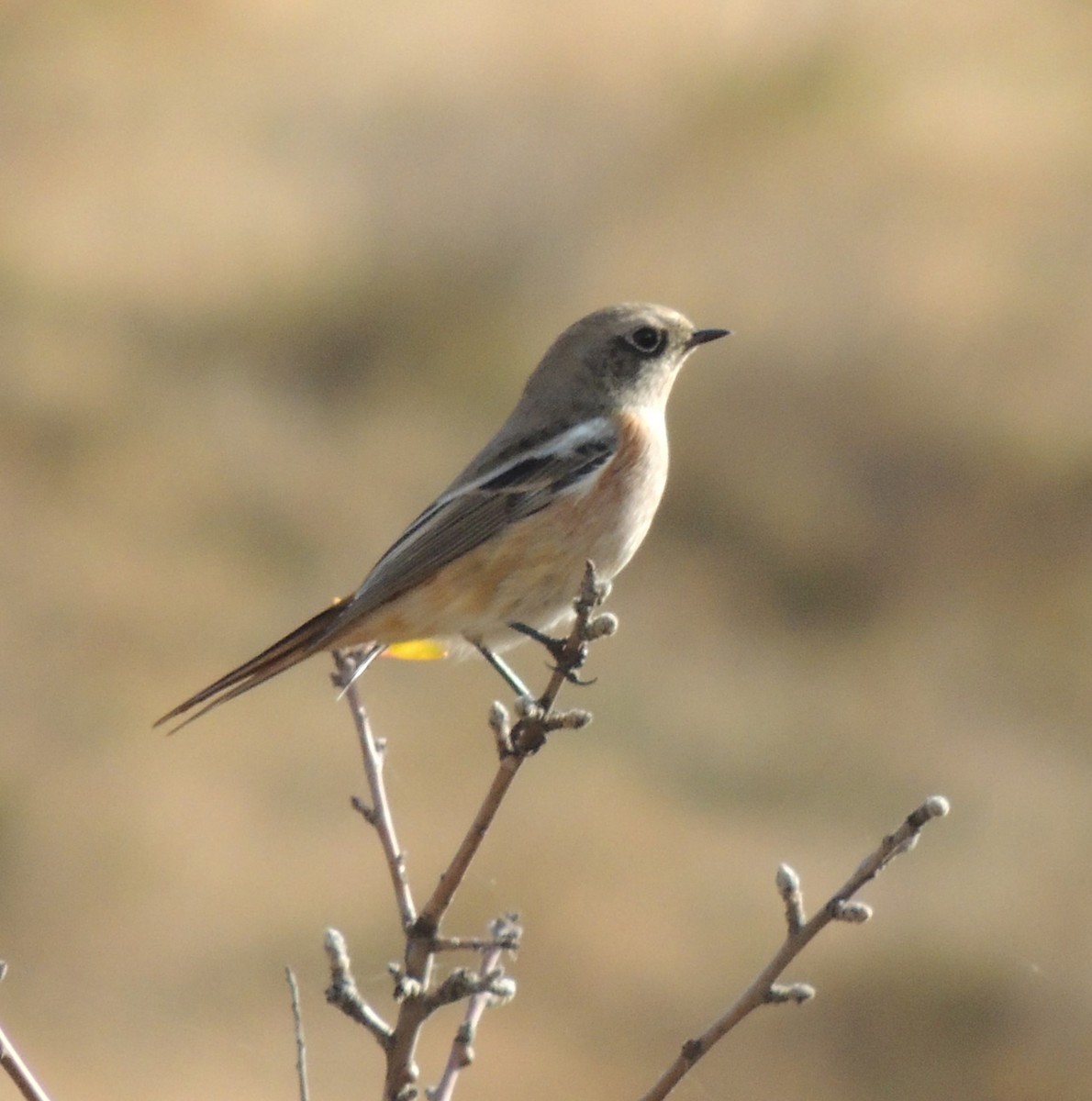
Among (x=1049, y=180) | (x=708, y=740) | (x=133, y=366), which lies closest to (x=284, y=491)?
(x=133, y=366)

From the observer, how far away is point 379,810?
10.5 ft

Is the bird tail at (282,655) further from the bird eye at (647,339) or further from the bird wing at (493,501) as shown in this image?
the bird eye at (647,339)

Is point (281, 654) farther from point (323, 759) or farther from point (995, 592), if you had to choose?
point (995, 592)

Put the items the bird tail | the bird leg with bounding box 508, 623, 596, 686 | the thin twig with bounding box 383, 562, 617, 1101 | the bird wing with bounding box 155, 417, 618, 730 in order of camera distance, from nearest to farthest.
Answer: the thin twig with bounding box 383, 562, 617, 1101
the bird leg with bounding box 508, 623, 596, 686
the bird tail
the bird wing with bounding box 155, 417, 618, 730

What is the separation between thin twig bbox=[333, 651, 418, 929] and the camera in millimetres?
3062

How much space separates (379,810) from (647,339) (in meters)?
2.37

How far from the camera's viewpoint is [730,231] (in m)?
14.7

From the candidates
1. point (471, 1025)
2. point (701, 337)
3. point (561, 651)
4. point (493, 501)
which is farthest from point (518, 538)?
point (471, 1025)

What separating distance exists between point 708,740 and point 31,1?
1065 cm

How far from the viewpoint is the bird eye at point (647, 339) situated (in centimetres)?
515

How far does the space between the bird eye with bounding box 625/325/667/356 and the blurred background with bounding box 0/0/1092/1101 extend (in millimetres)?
4755

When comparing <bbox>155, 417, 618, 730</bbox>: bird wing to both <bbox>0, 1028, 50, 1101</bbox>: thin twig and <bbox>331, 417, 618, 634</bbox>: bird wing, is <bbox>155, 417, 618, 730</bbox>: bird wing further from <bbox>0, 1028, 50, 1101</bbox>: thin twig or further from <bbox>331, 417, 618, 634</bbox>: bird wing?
<bbox>0, 1028, 50, 1101</bbox>: thin twig

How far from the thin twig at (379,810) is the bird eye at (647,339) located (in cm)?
192

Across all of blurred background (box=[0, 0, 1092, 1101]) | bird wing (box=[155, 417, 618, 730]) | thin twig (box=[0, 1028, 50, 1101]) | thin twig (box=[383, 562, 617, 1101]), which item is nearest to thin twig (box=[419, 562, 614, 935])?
thin twig (box=[383, 562, 617, 1101])
